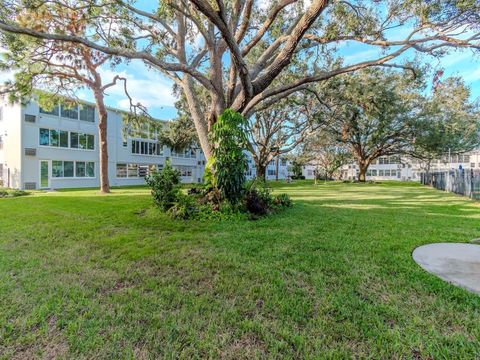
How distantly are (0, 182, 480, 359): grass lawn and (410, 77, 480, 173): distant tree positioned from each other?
2192cm

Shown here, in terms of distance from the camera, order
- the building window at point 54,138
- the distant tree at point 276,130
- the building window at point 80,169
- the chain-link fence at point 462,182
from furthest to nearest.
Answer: the distant tree at point 276,130, the building window at point 80,169, the building window at point 54,138, the chain-link fence at point 462,182

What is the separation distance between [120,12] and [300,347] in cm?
1058

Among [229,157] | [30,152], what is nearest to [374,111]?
[229,157]

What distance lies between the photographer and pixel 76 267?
11.3ft

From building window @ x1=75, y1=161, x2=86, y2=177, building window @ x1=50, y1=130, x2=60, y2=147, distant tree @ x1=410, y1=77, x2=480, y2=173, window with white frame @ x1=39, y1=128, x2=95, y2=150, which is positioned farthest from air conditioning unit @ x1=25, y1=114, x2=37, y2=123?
distant tree @ x1=410, y1=77, x2=480, y2=173

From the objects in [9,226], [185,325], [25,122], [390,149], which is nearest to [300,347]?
[185,325]

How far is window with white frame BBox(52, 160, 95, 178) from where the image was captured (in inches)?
737

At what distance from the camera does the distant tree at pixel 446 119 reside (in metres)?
22.2

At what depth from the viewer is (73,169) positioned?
19.8 meters

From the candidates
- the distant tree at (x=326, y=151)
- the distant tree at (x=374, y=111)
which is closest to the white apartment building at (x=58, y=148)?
the distant tree at (x=374, y=111)

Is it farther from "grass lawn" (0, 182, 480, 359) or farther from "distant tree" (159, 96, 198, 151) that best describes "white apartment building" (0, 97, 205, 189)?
"grass lawn" (0, 182, 480, 359)

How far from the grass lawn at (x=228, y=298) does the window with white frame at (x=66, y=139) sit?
16626 mm

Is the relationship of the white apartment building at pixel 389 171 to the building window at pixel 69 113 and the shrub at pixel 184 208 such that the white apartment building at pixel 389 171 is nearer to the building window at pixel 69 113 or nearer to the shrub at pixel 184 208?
the building window at pixel 69 113

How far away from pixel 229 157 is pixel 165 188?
2.12 meters
